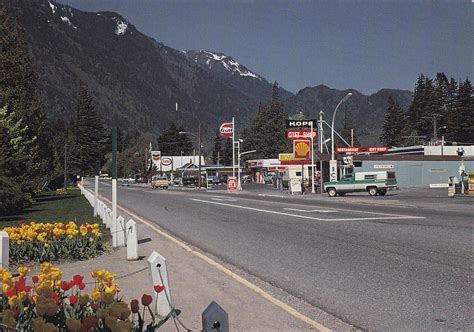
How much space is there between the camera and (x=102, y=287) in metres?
5.51

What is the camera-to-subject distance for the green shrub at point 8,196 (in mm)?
25109

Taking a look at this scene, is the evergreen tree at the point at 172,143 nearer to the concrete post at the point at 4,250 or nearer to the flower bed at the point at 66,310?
the concrete post at the point at 4,250

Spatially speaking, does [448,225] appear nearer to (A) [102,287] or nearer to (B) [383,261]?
(B) [383,261]

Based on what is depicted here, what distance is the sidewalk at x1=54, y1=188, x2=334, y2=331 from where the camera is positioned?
6441mm

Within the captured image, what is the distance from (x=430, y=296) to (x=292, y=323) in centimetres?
231

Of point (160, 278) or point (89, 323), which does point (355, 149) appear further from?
point (89, 323)

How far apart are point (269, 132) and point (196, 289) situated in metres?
134

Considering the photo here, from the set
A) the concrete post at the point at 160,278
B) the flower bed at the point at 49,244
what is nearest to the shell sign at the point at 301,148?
the flower bed at the point at 49,244

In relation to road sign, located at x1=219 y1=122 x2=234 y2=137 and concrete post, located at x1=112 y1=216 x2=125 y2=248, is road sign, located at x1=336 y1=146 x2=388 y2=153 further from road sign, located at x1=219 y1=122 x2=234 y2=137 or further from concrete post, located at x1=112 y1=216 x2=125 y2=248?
concrete post, located at x1=112 y1=216 x2=125 y2=248

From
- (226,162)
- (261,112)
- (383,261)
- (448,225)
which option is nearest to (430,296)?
(383,261)

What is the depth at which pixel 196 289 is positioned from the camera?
8414mm

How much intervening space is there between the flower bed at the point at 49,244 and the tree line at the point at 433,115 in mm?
96405

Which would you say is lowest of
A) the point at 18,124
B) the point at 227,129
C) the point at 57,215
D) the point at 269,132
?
the point at 57,215

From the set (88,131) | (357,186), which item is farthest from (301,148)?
(88,131)
